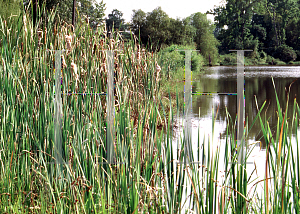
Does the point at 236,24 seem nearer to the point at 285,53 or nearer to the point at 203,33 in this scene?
the point at 285,53

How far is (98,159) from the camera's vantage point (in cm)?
164

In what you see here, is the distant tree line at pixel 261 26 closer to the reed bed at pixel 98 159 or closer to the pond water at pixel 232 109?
the pond water at pixel 232 109

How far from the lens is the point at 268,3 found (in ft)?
113

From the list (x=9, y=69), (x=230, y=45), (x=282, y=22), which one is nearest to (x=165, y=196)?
(x=9, y=69)

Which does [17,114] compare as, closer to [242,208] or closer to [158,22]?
[242,208]

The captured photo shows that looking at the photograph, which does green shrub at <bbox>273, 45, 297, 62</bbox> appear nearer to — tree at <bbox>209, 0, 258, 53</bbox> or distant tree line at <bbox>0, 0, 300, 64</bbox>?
distant tree line at <bbox>0, 0, 300, 64</bbox>

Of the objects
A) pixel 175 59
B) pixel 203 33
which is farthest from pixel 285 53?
pixel 175 59

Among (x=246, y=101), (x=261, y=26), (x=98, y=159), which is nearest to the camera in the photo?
(x=98, y=159)

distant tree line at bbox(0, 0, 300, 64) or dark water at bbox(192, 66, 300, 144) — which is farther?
distant tree line at bbox(0, 0, 300, 64)

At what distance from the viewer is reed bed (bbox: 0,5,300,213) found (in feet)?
4.25

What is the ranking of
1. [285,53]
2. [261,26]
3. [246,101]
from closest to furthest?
[246,101] → [285,53] → [261,26]

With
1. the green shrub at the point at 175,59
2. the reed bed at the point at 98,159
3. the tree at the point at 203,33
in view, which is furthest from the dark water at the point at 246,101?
the tree at the point at 203,33

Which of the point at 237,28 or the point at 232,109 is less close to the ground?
the point at 237,28

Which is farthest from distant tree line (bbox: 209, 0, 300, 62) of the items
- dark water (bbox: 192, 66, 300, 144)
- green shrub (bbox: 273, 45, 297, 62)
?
dark water (bbox: 192, 66, 300, 144)
